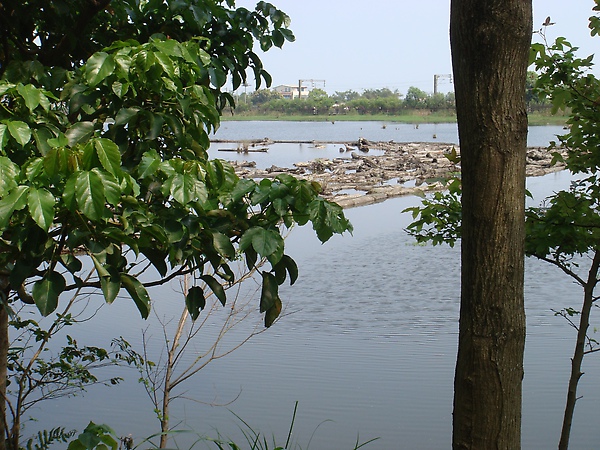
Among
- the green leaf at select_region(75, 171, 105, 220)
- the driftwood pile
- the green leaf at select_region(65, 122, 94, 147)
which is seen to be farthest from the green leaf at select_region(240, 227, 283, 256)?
the driftwood pile

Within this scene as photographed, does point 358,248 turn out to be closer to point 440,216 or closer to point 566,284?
point 566,284

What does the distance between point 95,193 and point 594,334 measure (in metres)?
6.87

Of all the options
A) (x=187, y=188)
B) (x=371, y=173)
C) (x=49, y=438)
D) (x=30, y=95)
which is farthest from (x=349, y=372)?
(x=371, y=173)

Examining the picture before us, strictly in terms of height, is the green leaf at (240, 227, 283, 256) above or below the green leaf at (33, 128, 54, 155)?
below

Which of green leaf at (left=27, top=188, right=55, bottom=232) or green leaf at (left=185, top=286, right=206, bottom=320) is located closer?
green leaf at (left=27, top=188, right=55, bottom=232)

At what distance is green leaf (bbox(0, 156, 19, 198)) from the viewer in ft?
5.44

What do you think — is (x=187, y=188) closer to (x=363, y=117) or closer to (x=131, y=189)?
(x=131, y=189)

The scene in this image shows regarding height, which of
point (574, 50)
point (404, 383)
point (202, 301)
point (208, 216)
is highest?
point (574, 50)

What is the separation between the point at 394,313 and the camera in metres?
8.80

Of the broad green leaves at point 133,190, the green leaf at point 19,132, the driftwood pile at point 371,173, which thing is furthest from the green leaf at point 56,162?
the driftwood pile at point 371,173

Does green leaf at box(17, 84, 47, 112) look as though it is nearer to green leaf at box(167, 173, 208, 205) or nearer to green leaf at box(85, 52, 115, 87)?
green leaf at box(85, 52, 115, 87)

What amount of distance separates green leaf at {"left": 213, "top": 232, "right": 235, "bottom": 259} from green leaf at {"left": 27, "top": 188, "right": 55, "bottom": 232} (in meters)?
0.49

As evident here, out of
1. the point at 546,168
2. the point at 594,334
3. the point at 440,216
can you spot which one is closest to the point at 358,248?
the point at 594,334

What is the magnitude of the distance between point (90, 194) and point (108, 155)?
0.14 metres
